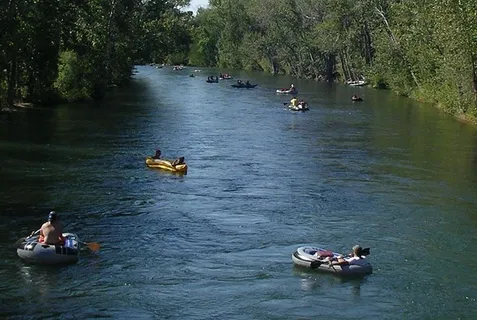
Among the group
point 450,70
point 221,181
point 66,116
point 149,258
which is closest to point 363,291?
point 149,258

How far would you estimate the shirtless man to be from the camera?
2100 centimetres

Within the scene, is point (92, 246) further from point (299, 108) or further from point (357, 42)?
point (357, 42)

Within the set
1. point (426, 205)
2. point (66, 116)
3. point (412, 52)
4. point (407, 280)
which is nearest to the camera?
point (407, 280)

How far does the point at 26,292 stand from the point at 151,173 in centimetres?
1554

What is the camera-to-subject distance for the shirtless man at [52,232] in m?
21.0

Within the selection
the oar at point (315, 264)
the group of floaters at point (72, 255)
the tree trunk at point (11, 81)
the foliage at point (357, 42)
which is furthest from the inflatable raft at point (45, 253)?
the foliage at point (357, 42)

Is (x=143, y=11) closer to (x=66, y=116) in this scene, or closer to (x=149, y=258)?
(x=66, y=116)

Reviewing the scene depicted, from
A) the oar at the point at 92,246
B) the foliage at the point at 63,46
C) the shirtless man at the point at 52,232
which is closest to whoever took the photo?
the shirtless man at the point at 52,232

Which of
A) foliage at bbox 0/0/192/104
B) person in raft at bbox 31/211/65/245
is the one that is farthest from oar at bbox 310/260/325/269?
foliage at bbox 0/0/192/104

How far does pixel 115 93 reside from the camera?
81250 mm

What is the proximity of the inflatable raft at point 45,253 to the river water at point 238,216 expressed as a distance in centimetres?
26

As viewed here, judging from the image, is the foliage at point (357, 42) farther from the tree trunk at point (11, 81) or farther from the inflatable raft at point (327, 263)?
the inflatable raft at point (327, 263)

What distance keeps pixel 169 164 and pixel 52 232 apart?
13321mm

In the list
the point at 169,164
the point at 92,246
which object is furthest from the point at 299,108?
the point at 92,246
